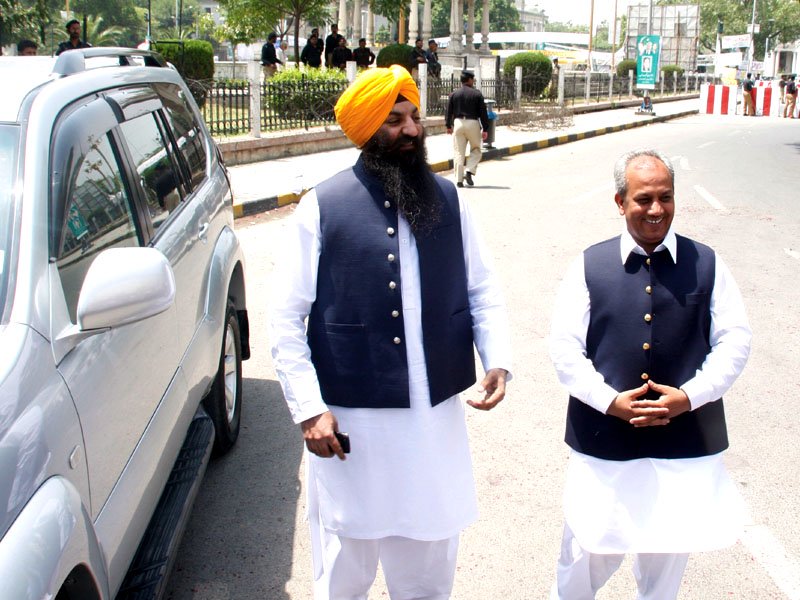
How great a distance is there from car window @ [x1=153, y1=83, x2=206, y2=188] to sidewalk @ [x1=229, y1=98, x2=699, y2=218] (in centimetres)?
120

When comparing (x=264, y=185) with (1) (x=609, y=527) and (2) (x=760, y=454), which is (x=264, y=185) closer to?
(2) (x=760, y=454)

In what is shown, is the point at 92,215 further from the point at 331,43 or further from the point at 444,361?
the point at 331,43

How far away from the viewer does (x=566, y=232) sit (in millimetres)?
10102

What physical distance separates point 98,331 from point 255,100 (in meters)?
14.1

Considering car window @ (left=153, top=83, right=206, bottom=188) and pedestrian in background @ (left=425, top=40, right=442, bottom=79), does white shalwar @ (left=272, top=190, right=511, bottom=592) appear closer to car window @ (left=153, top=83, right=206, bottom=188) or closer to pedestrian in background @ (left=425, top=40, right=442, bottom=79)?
car window @ (left=153, top=83, right=206, bottom=188)

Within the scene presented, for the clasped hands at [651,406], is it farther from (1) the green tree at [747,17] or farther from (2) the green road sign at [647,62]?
(1) the green tree at [747,17]

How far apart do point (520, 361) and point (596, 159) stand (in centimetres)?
1374

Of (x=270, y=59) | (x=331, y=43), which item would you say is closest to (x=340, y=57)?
(x=331, y=43)

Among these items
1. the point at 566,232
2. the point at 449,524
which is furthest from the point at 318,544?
the point at 566,232

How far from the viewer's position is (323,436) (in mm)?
2393

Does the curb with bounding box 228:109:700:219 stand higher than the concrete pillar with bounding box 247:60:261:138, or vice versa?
the concrete pillar with bounding box 247:60:261:138

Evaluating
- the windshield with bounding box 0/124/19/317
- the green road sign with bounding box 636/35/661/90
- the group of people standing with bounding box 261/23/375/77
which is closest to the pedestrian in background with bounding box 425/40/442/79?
the group of people standing with bounding box 261/23/375/77

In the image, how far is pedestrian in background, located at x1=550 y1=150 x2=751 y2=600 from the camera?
2.51 m

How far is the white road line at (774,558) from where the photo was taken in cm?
327
